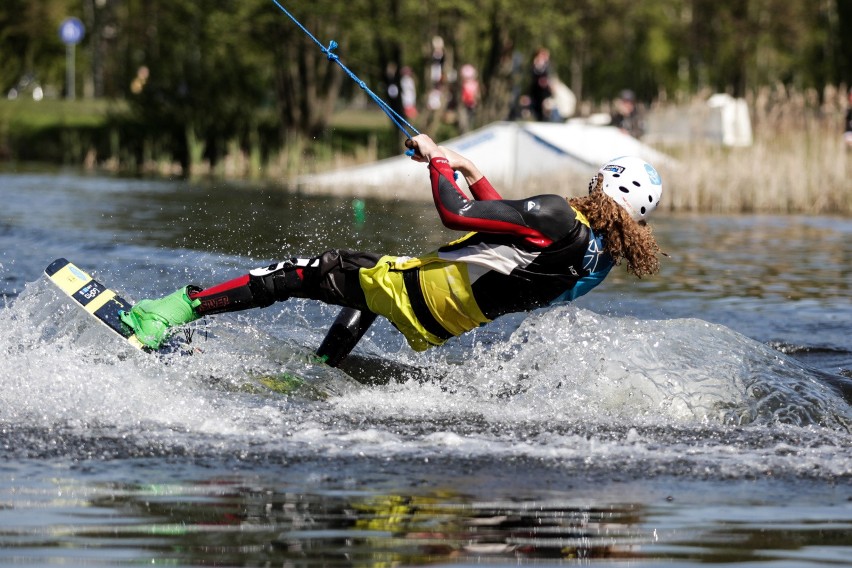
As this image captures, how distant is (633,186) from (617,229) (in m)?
0.23

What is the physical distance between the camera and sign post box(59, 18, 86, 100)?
3591cm

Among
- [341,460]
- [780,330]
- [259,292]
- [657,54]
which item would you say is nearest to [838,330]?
[780,330]

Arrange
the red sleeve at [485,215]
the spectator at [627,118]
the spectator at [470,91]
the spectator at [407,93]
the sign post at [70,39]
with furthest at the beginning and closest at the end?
the sign post at [70,39]
the spectator at [470,91]
the spectator at [407,93]
the spectator at [627,118]
the red sleeve at [485,215]

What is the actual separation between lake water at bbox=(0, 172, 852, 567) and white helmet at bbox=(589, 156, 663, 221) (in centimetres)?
78

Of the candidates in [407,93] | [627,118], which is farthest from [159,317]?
[407,93]

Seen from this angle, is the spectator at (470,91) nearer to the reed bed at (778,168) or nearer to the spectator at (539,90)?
the spectator at (539,90)

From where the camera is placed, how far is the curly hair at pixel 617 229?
703 cm

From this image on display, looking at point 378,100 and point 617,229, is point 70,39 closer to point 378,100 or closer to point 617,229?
point 378,100

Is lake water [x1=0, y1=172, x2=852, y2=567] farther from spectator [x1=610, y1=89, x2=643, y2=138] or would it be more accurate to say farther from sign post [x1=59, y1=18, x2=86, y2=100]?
sign post [x1=59, y1=18, x2=86, y2=100]

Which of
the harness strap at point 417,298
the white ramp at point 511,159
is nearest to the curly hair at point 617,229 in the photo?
the harness strap at point 417,298

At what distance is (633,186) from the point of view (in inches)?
279

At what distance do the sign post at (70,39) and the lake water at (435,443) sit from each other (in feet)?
84.8

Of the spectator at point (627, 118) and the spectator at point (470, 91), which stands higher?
the spectator at point (470, 91)

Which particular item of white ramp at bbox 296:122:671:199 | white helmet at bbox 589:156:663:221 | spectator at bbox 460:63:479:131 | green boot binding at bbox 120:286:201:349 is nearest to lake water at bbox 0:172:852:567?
green boot binding at bbox 120:286:201:349
